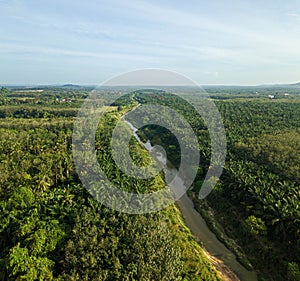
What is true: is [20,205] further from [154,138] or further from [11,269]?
[154,138]

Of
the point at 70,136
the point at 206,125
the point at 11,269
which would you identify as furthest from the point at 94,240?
the point at 206,125

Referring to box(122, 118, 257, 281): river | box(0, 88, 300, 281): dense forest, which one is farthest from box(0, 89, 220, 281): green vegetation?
box(122, 118, 257, 281): river

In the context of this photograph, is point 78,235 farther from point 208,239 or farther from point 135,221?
point 208,239

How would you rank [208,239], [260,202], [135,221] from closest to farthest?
[135,221] < [208,239] < [260,202]

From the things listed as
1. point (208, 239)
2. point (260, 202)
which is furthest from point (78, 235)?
point (260, 202)

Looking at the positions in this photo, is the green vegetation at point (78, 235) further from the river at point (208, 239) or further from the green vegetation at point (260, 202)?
the green vegetation at point (260, 202)

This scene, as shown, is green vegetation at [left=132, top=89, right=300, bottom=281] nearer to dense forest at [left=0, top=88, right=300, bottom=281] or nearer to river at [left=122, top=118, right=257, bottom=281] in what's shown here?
dense forest at [left=0, top=88, right=300, bottom=281]
